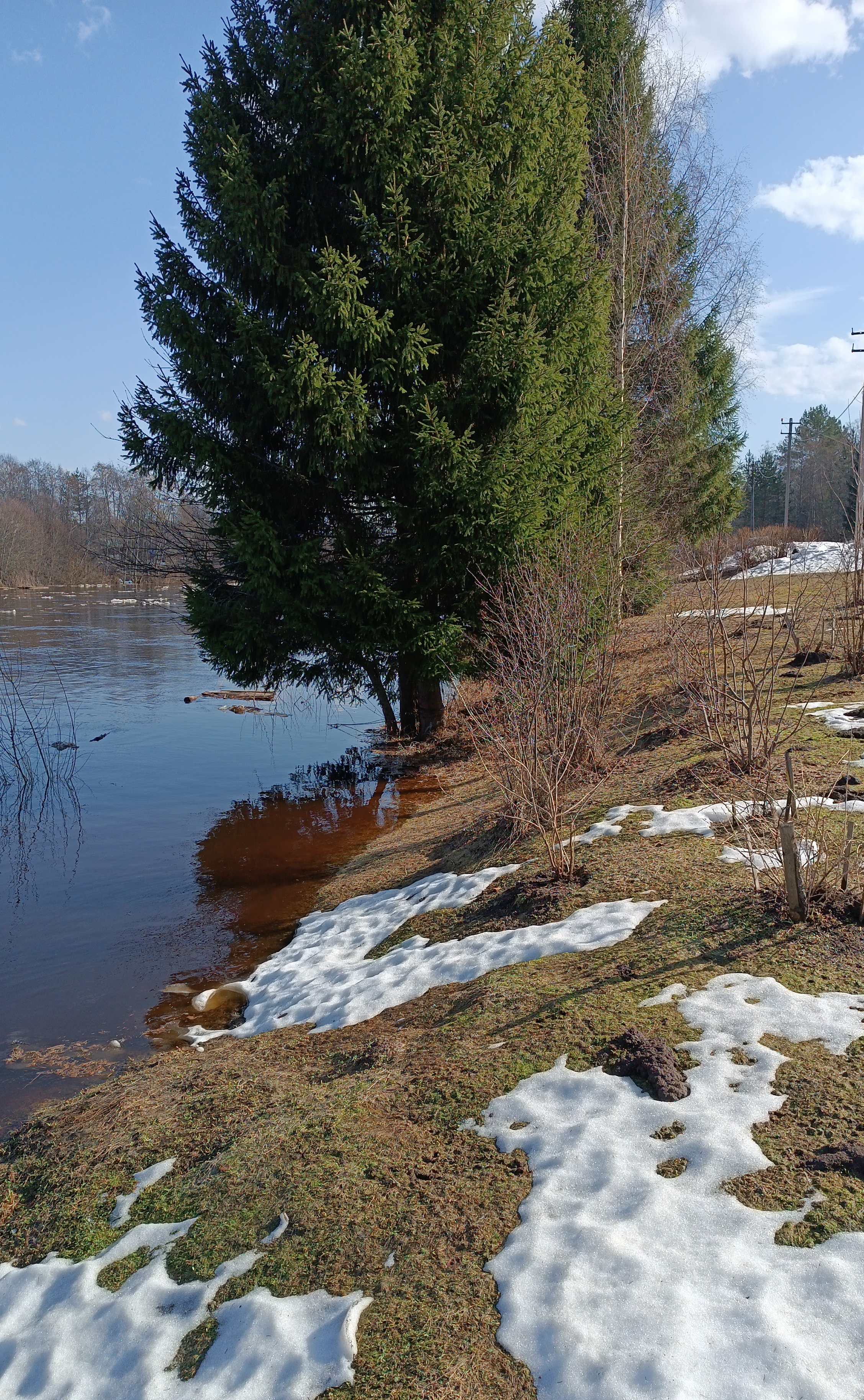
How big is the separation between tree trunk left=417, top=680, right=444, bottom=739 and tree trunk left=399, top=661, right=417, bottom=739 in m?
0.12

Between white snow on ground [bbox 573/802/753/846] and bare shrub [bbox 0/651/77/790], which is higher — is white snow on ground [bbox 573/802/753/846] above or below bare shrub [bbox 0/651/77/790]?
above

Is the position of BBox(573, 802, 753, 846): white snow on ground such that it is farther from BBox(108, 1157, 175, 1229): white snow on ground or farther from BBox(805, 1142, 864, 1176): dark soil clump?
BBox(108, 1157, 175, 1229): white snow on ground

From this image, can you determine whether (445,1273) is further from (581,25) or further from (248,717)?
(581,25)

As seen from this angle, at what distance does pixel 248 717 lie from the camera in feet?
57.1

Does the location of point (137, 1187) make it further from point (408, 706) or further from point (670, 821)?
point (408, 706)

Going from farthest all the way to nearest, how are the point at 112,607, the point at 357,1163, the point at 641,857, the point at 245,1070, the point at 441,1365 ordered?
1. the point at 112,607
2. the point at 641,857
3. the point at 245,1070
4. the point at 357,1163
5. the point at 441,1365

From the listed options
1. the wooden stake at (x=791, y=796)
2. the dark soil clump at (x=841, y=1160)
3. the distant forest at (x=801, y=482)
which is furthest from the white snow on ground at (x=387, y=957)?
the distant forest at (x=801, y=482)

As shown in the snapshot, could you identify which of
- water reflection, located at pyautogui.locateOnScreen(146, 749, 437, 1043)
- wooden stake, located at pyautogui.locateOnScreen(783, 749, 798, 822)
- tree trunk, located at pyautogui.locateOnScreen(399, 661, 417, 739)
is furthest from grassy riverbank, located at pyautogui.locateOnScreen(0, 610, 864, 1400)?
tree trunk, located at pyautogui.locateOnScreen(399, 661, 417, 739)

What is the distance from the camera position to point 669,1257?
2.75 metres

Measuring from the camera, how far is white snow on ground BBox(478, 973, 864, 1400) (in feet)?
7.77

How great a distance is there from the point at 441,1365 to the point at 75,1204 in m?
1.95

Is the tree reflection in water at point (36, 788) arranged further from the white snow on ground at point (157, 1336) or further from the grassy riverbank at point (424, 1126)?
the white snow on ground at point (157, 1336)

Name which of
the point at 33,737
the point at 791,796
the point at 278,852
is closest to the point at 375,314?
the point at 278,852

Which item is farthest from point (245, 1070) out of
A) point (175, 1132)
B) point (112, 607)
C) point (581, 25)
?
point (112, 607)
